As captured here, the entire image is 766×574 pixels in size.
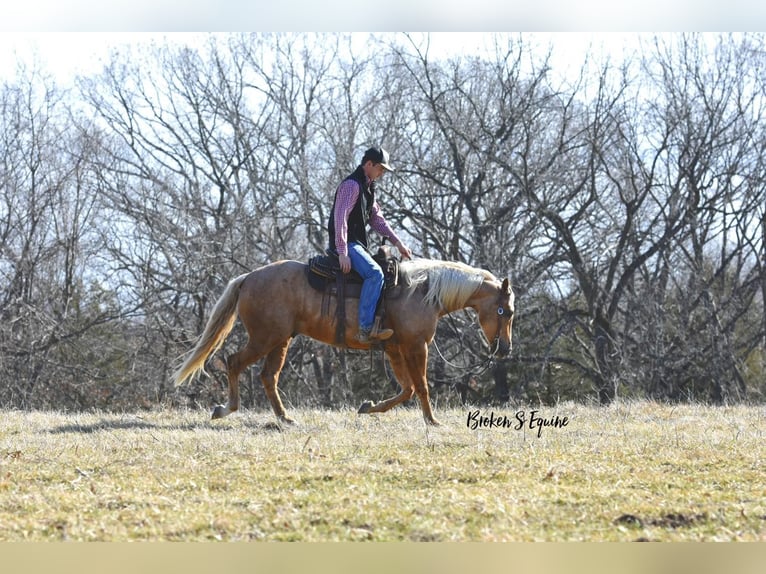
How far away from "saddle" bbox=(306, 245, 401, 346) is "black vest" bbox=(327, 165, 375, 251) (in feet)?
0.66

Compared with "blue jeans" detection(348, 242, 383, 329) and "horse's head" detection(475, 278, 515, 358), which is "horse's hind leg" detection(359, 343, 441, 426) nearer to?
"blue jeans" detection(348, 242, 383, 329)

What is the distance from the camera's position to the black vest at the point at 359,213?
9.03 metres

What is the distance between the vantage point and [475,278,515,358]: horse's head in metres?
9.34

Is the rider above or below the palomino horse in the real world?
above

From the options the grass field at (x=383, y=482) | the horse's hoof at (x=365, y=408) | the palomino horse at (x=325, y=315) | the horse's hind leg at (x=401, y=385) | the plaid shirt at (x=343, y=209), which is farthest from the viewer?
the horse's hoof at (x=365, y=408)

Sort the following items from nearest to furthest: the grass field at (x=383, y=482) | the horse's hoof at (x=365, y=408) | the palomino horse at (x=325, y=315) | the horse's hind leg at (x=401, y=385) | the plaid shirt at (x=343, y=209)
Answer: the grass field at (x=383, y=482) < the plaid shirt at (x=343, y=209) < the palomino horse at (x=325, y=315) < the horse's hind leg at (x=401, y=385) < the horse's hoof at (x=365, y=408)

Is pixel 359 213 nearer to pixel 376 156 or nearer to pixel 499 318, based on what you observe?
pixel 376 156

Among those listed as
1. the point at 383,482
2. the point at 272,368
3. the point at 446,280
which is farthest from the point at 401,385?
the point at 383,482

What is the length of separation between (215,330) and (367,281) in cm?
178

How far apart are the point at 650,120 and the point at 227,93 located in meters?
12.0

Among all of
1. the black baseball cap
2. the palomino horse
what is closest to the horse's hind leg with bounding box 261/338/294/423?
the palomino horse

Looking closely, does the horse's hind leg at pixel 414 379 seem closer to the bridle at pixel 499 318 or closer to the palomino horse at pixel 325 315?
the palomino horse at pixel 325 315

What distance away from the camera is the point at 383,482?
227 inches

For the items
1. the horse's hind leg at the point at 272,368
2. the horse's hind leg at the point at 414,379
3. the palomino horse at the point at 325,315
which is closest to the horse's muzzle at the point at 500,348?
the palomino horse at the point at 325,315
